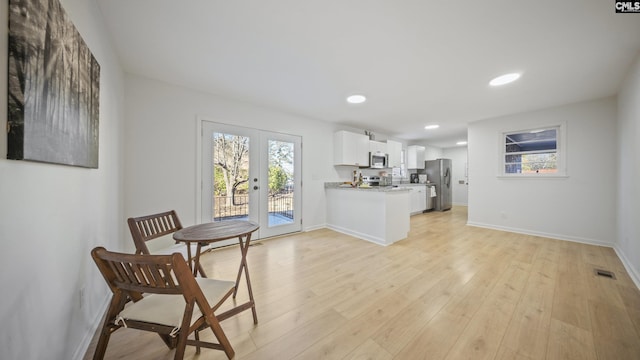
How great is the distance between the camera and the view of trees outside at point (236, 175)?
3.15 metres

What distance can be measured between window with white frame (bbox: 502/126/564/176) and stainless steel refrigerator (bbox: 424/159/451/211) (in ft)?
7.67

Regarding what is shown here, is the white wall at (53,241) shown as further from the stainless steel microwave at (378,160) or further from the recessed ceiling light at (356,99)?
the stainless steel microwave at (378,160)

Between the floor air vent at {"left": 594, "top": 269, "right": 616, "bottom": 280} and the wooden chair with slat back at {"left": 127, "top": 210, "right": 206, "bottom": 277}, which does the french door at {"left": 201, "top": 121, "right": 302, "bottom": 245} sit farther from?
the floor air vent at {"left": 594, "top": 269, "right": 616, "bottom": 280}

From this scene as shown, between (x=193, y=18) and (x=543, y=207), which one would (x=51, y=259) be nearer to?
(x=193, y=18)

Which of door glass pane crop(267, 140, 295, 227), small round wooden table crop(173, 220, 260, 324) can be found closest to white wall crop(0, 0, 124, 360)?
small round wooden table crop(173, 220, 260, 324)

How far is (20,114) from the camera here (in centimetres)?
75

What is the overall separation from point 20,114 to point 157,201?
221 centimetres

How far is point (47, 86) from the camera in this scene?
90 centimetres

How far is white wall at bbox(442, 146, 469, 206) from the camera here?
25.1ft

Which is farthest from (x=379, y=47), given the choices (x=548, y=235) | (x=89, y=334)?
(x=548, y=235)

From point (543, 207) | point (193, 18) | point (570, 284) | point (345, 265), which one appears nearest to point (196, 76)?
point (193, 18)

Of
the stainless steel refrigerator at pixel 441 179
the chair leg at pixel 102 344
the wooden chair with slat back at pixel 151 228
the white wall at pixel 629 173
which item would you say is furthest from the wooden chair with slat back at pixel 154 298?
the stainless steel refrigerator at pixel 441 179

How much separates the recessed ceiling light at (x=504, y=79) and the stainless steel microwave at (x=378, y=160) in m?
2.70

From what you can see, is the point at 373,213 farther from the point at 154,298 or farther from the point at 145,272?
the point at 145,272
